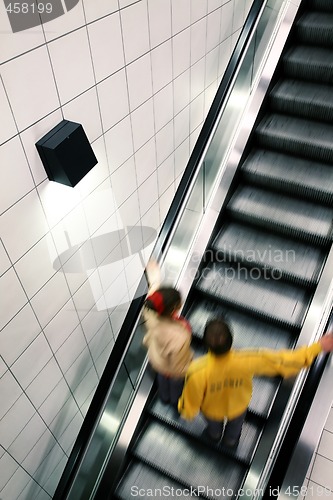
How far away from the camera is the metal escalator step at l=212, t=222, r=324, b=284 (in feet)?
11.2

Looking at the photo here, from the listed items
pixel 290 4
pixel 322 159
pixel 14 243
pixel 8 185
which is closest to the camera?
pixel 8 185

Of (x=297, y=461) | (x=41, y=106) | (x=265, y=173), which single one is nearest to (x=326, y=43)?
(x=265, y=173)

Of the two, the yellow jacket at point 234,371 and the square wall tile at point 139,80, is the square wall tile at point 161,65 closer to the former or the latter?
the square wall tile at point 139,80

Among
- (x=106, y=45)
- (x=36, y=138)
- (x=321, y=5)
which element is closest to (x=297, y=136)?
(x=321, y=5)

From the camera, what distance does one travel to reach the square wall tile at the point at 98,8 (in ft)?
8.28

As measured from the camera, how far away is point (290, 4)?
13.3 feet

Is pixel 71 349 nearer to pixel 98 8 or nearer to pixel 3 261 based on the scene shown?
pixel 3 261

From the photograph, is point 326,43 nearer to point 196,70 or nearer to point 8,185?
point 196,70

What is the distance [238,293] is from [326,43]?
2637 millimetres

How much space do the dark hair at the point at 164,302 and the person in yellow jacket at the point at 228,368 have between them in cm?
25

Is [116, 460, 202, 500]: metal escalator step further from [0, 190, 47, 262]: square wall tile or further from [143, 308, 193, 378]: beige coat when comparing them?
[0, 190, 47, 262]: square wall tile

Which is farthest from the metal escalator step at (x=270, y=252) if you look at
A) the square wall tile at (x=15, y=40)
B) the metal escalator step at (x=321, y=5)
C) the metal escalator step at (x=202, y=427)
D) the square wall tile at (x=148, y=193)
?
the metal escalator step at (x=321, y=5)

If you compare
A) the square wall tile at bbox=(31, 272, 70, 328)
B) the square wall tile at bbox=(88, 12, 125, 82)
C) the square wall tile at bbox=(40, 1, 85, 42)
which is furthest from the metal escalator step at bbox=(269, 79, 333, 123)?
the square wall tile at bbox=(31, 272, 70, 328)

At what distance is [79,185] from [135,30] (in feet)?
3.91
